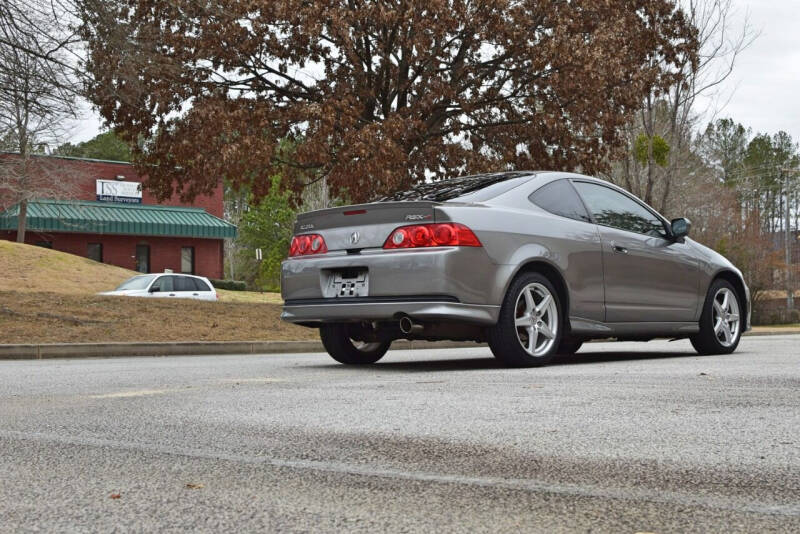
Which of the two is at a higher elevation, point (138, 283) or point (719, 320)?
point (138, 283)

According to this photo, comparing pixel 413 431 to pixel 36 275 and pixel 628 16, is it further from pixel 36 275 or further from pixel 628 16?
pixel 36 275

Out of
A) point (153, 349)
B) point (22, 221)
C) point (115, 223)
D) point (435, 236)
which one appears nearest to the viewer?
point (435, 236)

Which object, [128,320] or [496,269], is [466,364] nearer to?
[496,269]

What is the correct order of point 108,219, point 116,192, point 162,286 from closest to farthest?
point 162,286 → point 108,219 → point 116,192

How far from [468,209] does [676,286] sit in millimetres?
2784

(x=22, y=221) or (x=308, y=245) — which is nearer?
(x=308, y=245)

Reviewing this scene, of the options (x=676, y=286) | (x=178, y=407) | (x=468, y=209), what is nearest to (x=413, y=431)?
(x=178, y=407)

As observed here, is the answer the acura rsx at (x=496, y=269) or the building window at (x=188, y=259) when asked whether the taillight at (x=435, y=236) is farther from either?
the building window at (x=188, y=259)

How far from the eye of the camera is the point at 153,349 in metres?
12.7

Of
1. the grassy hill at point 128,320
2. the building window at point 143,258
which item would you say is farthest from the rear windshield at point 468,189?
the building window at point 143,258

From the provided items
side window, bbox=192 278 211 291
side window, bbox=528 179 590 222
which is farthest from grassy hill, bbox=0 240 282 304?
side window, bbox=528 179 590 222

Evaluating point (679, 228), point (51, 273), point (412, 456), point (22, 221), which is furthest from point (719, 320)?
point (22, 221)

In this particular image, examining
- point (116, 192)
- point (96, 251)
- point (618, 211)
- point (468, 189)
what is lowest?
point (618, 211)

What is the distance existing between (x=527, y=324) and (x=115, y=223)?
131ft
